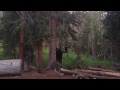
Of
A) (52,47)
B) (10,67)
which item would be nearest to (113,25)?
(52,47)

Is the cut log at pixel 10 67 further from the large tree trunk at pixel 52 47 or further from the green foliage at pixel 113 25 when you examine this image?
the green foliage at pixel 113 25

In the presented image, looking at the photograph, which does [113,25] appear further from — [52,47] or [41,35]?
[41,35]

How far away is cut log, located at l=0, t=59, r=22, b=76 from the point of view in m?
11.6

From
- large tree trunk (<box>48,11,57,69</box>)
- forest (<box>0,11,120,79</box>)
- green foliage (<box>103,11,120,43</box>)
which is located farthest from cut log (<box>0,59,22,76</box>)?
green foliage (<box>103,11,120,43</box>)

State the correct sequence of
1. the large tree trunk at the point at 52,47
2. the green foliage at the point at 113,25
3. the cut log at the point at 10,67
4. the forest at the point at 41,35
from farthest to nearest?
1. the green foliage at the point at 113,25
2. the large tree trunk at the point at 52,47
3. the forest at the point at 41,35
4. the cut log at the point at 10,67

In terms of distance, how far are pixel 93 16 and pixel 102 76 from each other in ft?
54.5

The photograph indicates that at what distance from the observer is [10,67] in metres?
11.7

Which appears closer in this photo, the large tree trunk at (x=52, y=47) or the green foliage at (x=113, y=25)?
the large tree trunk at (x=52, y=47)

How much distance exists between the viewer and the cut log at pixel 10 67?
11625 millimetres

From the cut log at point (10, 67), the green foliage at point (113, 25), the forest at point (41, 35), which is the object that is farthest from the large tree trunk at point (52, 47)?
the green foliage at point (113, 25)

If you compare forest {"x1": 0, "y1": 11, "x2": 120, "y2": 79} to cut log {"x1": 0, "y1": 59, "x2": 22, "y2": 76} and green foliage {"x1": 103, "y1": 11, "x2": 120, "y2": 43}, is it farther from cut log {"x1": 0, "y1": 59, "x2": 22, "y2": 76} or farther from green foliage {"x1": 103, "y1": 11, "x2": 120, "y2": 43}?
cut log {"x1": 0, "y1": 59, "x2": 22, "y2": 76}
